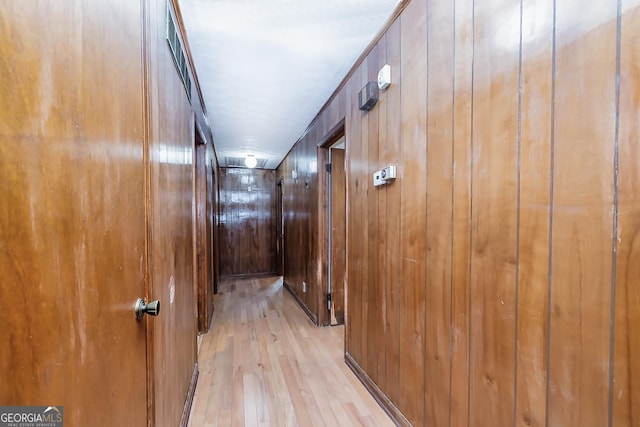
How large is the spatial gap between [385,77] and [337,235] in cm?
186

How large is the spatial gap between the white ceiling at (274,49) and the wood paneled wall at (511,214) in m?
0.28

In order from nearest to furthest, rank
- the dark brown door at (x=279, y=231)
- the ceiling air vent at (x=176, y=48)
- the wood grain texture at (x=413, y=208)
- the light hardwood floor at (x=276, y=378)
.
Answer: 1. the ceiling air vent at (x=176, y=48)
2. the wood grain texture at (x=413, y=208)
3. the light hardwood floor at (x=276, y=378)
4. the dark brown door at (x=279, y=231)

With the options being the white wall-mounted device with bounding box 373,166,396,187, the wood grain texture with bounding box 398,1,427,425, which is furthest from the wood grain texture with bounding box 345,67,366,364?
the wood grain texture with bounding box 398,1,427,425

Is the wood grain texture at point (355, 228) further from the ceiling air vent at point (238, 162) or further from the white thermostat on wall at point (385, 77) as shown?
the ceiling air vent at point (238, 162)

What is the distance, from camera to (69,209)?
53 cm

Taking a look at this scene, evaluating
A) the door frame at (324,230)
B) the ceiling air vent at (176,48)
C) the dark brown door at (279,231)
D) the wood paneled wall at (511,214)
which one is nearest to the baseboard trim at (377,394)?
the wood paneled wall at (511,214)

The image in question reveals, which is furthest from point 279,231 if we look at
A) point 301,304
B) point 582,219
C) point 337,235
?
point 582,219

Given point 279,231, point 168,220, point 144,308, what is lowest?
point 279,231

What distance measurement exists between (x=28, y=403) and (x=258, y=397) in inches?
67.9

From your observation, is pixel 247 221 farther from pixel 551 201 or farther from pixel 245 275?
pixel 551 201

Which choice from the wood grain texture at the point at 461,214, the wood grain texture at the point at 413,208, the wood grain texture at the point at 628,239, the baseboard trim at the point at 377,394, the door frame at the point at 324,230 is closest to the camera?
the wood grain texture at the point at 628,239

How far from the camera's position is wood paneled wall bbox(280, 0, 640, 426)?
0.69 metres

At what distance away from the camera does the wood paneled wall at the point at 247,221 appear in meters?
5.48

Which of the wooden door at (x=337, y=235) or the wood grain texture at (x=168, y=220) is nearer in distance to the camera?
the wood grain texture at (x=168, y=220)
